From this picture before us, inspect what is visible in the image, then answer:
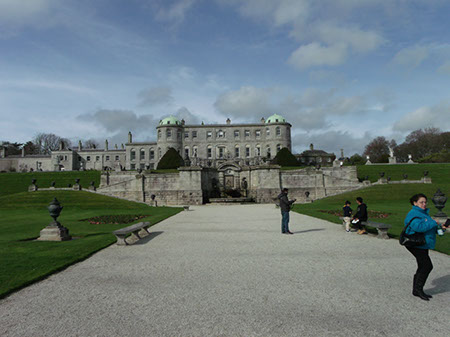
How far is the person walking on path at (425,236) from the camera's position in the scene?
17.0 feet

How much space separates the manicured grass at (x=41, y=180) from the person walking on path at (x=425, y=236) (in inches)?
1894

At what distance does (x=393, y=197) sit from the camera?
31188 millimetres

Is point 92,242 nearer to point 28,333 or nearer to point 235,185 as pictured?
point 28,333

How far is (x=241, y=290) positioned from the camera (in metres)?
5.83

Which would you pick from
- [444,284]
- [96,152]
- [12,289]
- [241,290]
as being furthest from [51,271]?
[96,152]

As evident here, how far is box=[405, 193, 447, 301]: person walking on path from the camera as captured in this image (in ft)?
17.0

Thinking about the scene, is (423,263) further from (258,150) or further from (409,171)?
(258,150)

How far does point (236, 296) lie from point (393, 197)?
101ft

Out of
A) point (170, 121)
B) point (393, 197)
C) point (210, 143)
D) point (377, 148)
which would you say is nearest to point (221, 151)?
point (210, 143)

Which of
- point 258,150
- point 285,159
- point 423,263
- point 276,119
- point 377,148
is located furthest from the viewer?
point 377,148

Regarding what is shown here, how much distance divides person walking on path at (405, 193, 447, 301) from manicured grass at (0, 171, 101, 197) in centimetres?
4812

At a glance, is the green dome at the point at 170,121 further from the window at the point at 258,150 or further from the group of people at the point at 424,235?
the group of people at the point at 424,235

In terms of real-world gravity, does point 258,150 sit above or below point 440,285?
above

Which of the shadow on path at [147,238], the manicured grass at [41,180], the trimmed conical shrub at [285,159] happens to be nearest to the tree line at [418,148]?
the trimmed conical shrub at [285,159]
